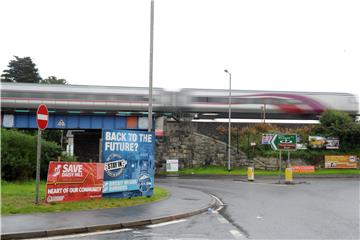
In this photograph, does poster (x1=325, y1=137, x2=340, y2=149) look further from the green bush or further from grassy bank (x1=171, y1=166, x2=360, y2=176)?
the green bush

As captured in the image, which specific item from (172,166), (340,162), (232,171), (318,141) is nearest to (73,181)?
(172,166)

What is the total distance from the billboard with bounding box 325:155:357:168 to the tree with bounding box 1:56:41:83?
5801 centimetres

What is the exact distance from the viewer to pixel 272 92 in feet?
→ 159

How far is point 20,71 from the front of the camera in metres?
82.8

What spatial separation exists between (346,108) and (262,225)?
42919 millimetres

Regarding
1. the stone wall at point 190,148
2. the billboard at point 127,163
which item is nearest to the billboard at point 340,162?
the stone wall at point 190,148

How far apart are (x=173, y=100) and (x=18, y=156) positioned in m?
28.4

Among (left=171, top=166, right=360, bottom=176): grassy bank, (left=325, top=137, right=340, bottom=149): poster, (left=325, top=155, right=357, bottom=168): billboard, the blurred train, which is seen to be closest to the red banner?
(left=171, top=166, right=360, bottom=176): grassy bank

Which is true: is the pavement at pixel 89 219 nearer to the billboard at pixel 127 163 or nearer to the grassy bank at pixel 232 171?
the billboard at pixel 127 163

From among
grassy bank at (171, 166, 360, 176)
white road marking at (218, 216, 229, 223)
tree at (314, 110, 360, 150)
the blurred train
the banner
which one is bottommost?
grassy bank at (171, 166, 360, 176)

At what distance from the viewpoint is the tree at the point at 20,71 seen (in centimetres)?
8194

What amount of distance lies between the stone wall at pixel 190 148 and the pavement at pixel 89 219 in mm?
31056

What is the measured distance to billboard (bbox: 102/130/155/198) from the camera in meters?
14.9

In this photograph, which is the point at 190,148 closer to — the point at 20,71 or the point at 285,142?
the point at 285,142
